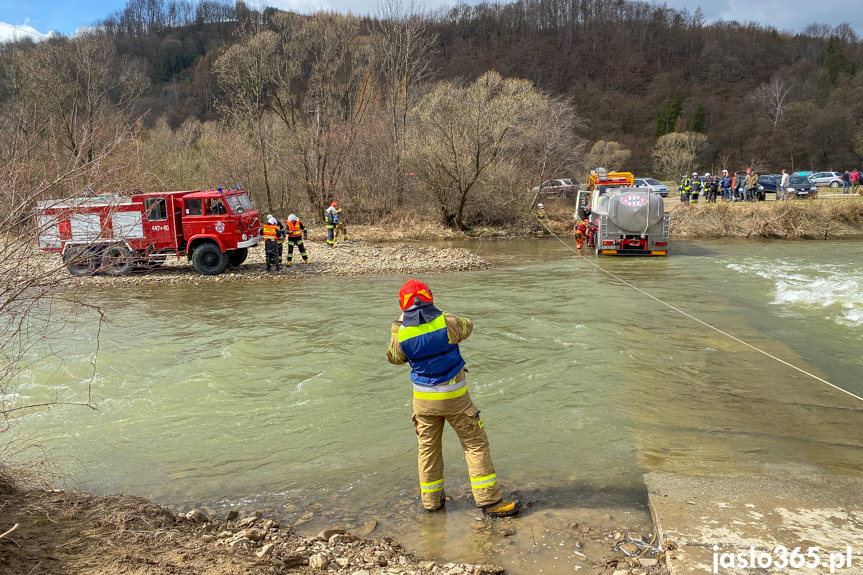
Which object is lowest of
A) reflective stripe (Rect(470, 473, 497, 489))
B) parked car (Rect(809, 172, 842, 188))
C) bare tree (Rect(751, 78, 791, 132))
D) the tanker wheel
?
reflective stripe (Rect(470, 473, 497, 489))

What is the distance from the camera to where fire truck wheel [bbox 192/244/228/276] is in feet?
57.8

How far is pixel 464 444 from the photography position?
520cm

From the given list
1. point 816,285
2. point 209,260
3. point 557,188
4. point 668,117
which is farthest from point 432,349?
point 668,117

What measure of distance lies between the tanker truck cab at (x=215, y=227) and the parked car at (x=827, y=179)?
131 ft

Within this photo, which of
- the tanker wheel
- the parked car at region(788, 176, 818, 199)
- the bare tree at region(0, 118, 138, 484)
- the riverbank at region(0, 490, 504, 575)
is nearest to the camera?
the riverbank at region(0, 490, 504, 575)

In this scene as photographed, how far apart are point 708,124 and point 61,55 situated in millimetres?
80370

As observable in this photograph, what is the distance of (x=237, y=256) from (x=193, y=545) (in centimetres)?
1590

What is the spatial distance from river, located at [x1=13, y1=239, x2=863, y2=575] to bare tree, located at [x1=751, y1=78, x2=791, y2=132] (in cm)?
7318

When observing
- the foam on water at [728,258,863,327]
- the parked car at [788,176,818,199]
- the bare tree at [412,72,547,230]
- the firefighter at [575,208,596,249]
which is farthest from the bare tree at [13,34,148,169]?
the parked car at [788,176,818,199]

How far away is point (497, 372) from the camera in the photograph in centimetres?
911

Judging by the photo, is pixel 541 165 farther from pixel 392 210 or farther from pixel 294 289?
pixel 294 289

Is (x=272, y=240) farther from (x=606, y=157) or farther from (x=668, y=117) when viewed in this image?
(x=668, y=117)

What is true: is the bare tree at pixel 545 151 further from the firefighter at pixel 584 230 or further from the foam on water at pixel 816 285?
the foam on water at pixel 816 285

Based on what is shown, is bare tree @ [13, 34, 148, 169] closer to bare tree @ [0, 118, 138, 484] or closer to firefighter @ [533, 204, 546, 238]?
firefighter @ [533, 204, 546, 238]
